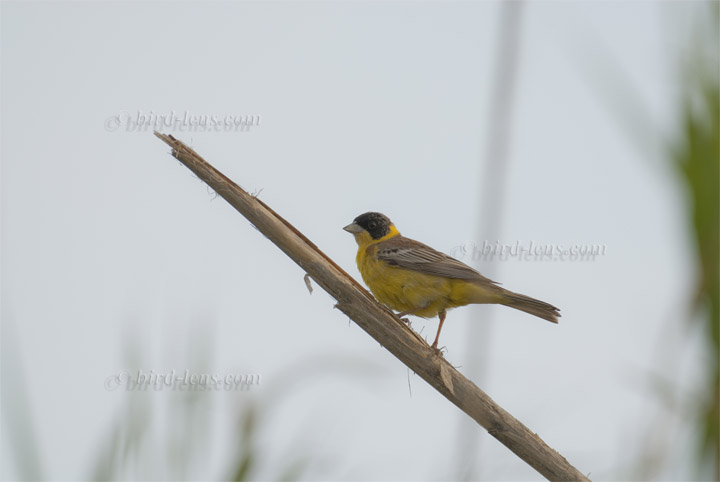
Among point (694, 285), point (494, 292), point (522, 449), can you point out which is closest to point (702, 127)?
point (694, 285)

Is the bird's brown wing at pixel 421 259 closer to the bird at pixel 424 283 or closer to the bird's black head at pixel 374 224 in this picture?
the bird at pixel 424 283

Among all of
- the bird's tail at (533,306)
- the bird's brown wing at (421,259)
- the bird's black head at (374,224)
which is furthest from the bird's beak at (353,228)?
the bird's tail at (533,306)

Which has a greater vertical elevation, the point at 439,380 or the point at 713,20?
the point at 713,20

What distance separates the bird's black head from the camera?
7.99 m

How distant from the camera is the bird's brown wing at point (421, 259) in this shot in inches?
257

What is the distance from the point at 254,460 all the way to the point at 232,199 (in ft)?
9.26

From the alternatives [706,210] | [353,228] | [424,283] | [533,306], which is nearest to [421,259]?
[424,283]

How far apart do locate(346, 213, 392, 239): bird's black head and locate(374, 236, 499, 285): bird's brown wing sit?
0.54 m

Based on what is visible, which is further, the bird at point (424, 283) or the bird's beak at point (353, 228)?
the bird's beak at point (353, 228)

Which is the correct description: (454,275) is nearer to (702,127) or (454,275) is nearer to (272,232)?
(272,232)

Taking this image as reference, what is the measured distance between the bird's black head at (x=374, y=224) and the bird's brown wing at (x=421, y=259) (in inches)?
21.2

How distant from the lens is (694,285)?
121cm

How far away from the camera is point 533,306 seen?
245 inches

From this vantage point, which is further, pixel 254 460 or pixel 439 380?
pixel 439 380
